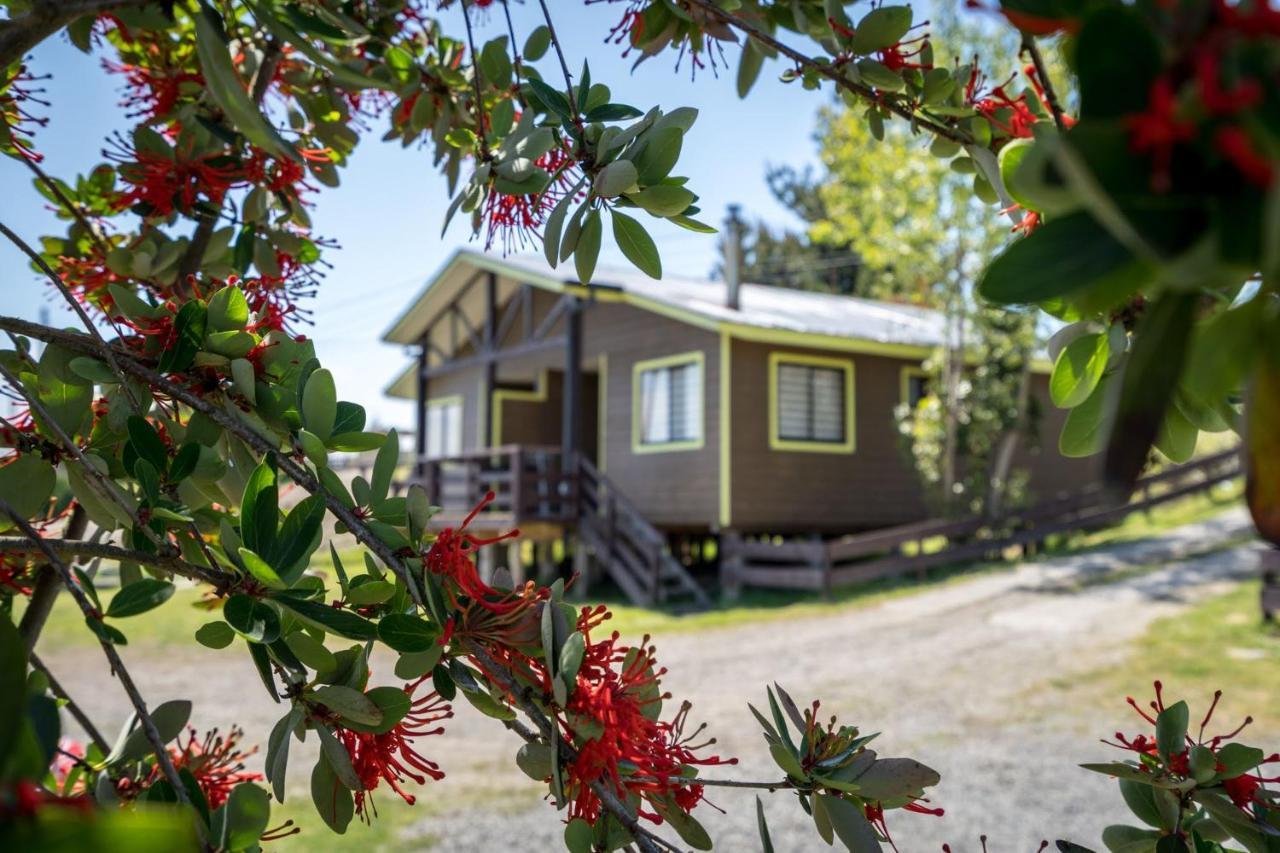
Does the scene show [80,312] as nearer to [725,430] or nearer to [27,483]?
[27,483]

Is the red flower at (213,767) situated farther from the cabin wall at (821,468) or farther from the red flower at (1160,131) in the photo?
the cabin wall at (821,468)

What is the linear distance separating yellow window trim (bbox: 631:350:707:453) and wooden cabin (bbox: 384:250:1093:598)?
28 mm

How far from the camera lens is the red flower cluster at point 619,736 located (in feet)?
2.97

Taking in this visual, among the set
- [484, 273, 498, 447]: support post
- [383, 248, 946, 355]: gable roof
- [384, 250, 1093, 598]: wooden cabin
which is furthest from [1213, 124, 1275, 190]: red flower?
[484, 273, 498, 447]: support post

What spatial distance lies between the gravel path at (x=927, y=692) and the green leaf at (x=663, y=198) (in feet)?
13.9

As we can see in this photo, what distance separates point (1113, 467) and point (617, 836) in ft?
2.27

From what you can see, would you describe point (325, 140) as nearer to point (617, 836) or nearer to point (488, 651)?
point (488, 651)

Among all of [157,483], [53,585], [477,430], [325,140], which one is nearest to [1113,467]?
[157,483]

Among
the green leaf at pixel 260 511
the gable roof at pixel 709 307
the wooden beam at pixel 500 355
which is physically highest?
the gable roof at pixel 709 307

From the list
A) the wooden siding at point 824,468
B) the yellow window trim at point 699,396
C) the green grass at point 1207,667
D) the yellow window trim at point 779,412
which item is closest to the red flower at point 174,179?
the green grass at point 1207,667

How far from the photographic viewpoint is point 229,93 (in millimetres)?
663

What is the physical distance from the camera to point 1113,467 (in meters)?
0.42

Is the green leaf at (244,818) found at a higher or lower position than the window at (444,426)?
lower

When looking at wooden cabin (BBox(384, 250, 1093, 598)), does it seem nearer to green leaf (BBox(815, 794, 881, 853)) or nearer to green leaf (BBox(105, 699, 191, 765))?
green leaf (BBox(105, 699, 191, 765))
